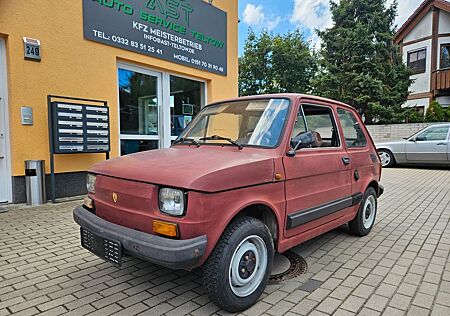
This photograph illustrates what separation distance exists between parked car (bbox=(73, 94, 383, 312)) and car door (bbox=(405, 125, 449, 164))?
9.64 m

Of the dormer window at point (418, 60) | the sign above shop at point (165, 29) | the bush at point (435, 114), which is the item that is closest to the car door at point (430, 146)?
the bush at point (435, 114)

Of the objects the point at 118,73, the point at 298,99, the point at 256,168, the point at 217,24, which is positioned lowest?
the point at 256,168

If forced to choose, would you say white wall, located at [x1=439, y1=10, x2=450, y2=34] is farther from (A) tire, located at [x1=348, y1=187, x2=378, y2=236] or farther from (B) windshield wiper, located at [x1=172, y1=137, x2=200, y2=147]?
(B) windshield wiper, located at [x1=172, y1=137, x2=200, y2=147]

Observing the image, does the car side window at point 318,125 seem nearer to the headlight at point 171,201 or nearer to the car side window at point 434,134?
the headlight at point 171,201

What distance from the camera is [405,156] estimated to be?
12211 millimetres

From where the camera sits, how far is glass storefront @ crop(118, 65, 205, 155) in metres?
7.22

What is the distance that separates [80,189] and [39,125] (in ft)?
4.70

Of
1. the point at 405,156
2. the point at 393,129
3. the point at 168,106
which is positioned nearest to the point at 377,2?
the point at 393,129

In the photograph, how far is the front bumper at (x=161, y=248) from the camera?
207 centimetres

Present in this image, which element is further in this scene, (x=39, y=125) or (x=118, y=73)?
(x=118, y=73)

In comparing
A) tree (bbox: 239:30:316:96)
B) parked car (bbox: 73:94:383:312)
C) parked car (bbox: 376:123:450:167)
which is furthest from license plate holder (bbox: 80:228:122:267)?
tree (bbox: 239:30:316:96)

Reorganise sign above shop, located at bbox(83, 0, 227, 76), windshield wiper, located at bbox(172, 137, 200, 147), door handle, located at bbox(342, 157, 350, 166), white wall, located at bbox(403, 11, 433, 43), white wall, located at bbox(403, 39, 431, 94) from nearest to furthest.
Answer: windshield wiper, located at bbox(172, 137, 200, 147) < door handle, located at bbox(342, 157, 350, 166) < sign above shop, located at bbox(83, 0, 227, 76) < white wall, located at bbox(403, 39, 431, 94) < white wall, located at bbox(403, 11, 433, 43)

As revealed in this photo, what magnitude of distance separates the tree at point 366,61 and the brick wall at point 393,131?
1092 millimetres

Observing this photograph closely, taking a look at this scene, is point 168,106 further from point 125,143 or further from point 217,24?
point 217,24
